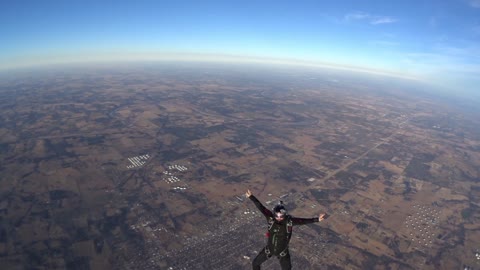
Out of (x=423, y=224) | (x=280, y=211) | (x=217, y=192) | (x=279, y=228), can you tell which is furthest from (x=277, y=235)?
(x=423, y=224)

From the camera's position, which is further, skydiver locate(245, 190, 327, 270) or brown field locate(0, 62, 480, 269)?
brown field locate(0, 62, 480, 269)

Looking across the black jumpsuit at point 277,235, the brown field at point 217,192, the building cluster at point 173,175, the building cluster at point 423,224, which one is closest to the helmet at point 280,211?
the black jumpsuit at point 277,235

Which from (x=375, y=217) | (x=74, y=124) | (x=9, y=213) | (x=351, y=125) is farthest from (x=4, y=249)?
(x=351, y=125)

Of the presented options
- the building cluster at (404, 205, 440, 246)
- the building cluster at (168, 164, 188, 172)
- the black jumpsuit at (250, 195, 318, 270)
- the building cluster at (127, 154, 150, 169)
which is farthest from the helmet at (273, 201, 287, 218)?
the building cluster at (127, 154, 150, 169)

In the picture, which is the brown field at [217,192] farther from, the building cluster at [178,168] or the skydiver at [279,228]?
the skydiver at [279,228]

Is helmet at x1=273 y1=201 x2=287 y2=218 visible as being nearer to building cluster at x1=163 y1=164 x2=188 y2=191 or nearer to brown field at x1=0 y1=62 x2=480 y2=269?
brown field at x1=0 y1=62 x2=480 y2=269

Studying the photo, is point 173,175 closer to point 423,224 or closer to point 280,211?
point 423,224

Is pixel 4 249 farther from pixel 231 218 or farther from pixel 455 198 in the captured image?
pixel 455 198

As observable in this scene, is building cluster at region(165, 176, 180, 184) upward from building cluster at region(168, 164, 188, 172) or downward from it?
downward
